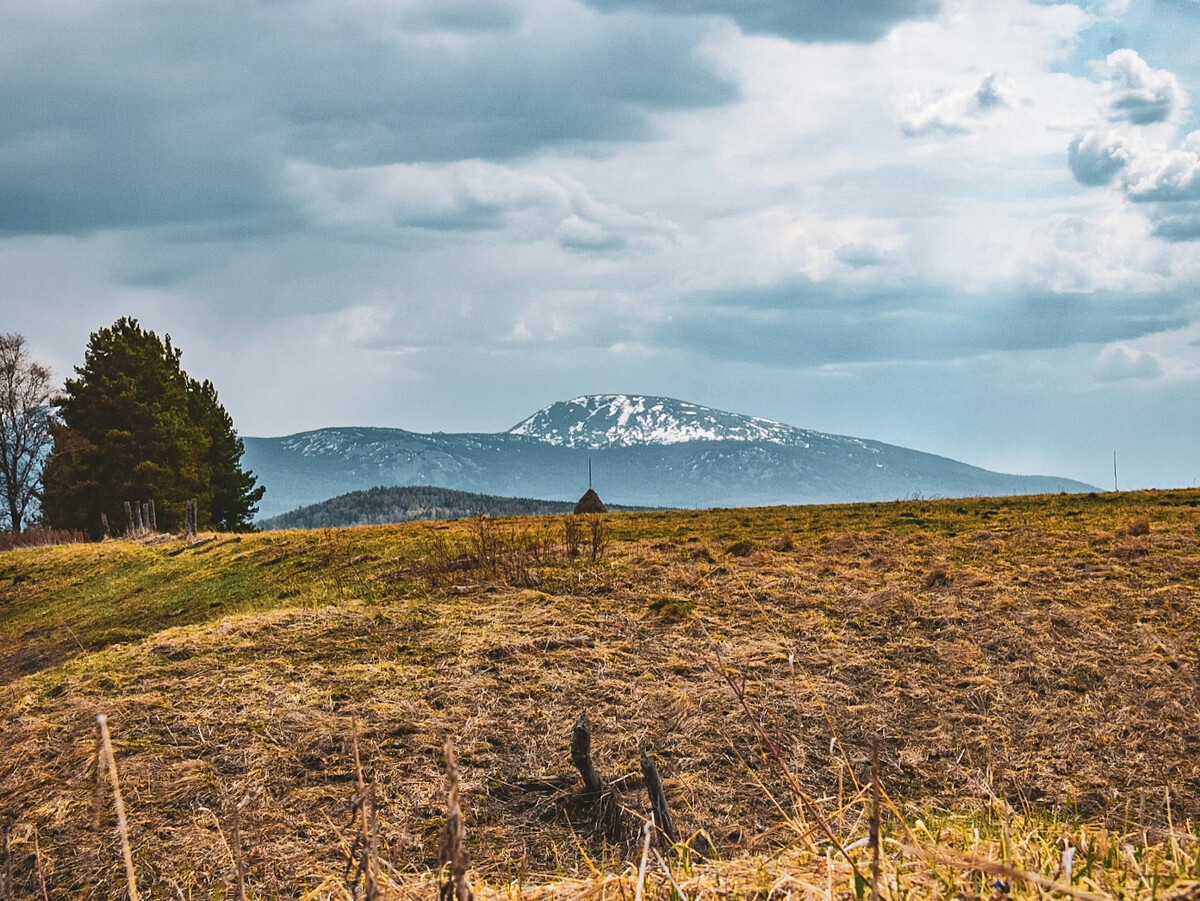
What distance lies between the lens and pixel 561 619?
1082cm

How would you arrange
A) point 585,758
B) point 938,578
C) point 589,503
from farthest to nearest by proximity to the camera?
point 589,503 < point 938,578 < point 585,758

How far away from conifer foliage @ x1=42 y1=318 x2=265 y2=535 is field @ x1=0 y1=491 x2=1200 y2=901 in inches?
1204

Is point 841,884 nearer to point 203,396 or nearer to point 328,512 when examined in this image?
point 203,396

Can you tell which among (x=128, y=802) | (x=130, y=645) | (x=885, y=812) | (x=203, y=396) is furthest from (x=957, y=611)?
(x=203, y=396)

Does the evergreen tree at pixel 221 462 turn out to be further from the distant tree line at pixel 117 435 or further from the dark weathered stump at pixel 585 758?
A: the dark weathered stump at pixel 585 758

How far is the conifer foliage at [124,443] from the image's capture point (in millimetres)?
A: 42844

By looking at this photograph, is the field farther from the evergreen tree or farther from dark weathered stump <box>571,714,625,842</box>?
the evergreen tree

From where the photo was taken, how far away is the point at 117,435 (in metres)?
42.5

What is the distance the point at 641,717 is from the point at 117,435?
41.3m

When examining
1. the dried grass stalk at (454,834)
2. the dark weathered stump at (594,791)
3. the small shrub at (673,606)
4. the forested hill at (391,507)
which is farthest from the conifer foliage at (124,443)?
the forested hill at (391,507)

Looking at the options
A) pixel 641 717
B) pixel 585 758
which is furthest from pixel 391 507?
pixel 585 758

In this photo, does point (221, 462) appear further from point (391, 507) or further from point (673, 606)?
point (391, 507)

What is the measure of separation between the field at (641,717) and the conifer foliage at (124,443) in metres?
30.6

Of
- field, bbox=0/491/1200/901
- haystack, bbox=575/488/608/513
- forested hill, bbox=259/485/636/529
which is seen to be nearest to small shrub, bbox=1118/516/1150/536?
field, bbox=0/491/1200/901
